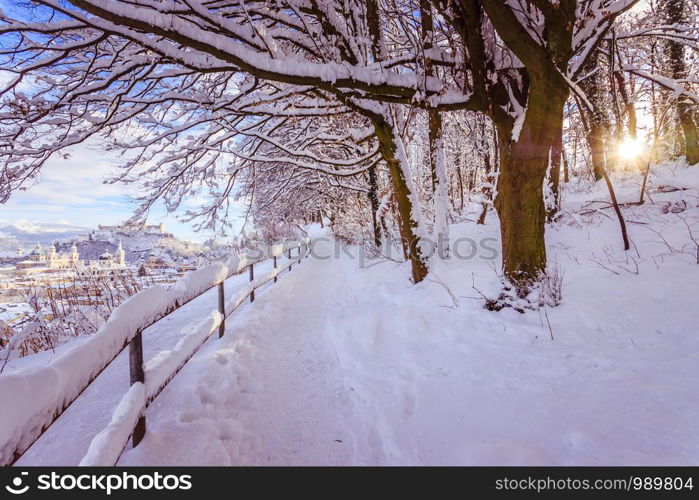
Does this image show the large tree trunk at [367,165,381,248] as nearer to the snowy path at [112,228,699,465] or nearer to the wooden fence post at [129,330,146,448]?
the snowy path at [112,228,699,465]

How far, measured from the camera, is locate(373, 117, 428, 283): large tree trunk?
6008 millimetres

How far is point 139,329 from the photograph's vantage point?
6.70ft

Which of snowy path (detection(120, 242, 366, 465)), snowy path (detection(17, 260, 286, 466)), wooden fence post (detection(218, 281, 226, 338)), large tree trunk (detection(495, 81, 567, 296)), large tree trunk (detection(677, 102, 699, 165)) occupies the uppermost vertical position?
large tree trunk (detection(677, 102, 699, 165))

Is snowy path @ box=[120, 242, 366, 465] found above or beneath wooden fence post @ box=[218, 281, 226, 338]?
beneath

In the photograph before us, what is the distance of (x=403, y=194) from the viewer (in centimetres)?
621

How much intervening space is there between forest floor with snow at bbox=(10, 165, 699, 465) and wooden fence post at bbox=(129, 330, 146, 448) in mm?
117

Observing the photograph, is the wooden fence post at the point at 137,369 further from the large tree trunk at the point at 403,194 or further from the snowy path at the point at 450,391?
the large tree trunk at the point at 403,194

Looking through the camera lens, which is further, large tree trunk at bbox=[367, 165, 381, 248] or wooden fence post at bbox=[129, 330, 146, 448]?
large tree trunk at bbox=[367, 165, 381, 248]

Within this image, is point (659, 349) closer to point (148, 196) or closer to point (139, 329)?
point (139, 329)

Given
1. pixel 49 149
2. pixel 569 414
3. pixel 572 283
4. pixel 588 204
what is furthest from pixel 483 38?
pixel 49 149

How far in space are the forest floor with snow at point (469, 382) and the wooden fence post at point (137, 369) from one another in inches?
4.6

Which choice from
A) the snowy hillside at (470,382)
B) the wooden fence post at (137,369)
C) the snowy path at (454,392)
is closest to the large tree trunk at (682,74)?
the snowy hillside at (470,382)

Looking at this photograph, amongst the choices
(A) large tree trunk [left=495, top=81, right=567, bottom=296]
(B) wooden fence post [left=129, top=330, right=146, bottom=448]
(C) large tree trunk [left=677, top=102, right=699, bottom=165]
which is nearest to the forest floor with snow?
(B) wooden fence post [left=129, top=330, right=146, bottom=448]
